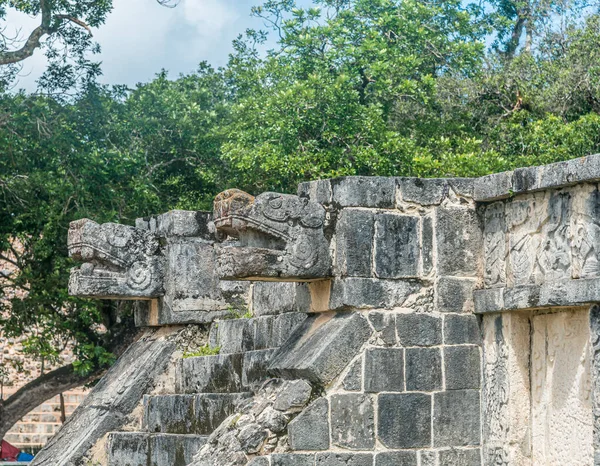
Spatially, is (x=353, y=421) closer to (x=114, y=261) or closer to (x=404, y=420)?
(x=404, y=420)

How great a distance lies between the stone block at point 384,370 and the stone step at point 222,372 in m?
0.92

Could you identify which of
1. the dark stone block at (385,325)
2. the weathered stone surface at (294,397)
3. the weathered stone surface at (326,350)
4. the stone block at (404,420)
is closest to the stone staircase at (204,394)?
the weathered stone surface at (326,350)

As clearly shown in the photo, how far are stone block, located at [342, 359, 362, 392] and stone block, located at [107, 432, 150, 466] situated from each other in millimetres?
2270

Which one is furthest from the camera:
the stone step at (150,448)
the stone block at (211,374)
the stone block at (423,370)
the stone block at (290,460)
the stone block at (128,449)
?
the stone block at (128,449)

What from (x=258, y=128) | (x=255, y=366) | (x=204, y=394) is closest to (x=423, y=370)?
(x=255, y=366)

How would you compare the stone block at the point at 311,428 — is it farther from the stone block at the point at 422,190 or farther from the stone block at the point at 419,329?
the stone block at the point at 422,190

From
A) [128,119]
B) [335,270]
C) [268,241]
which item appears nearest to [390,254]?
[335,270]

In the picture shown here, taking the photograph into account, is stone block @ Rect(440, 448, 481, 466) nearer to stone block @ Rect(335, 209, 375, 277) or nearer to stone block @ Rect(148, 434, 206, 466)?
stone block @ Rect(335, 209, 375, 277)

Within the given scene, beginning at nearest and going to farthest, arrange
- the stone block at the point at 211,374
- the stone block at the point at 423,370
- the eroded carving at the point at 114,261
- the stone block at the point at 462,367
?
1. the stone block at the point at 423,370
2. the stone block at the point at 462,367
3. the stone block at the point at 211,374
4. the eroded carving at the point at 114,261

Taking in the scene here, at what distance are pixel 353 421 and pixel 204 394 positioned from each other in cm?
161

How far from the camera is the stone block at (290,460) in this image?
5.81 meters

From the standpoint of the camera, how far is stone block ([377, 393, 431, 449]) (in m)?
6.08

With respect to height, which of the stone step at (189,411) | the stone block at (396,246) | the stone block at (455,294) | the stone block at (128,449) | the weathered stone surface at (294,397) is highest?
the stone block at (396,246)

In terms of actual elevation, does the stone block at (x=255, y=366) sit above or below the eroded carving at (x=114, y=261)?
below
